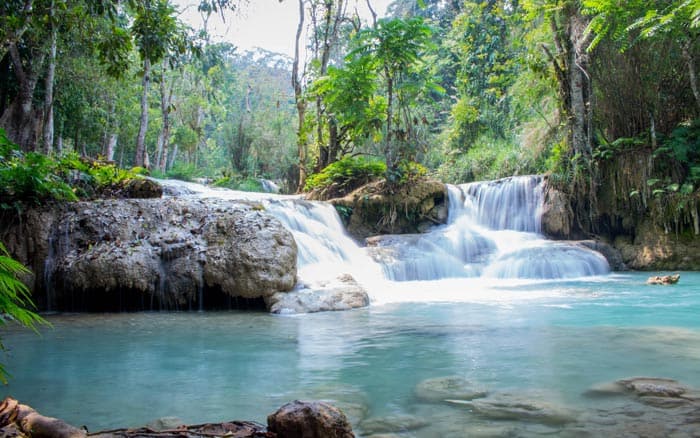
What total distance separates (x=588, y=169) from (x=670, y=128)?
2233 mm

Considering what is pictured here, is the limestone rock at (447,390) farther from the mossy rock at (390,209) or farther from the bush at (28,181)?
the mossy rock at (390,209)

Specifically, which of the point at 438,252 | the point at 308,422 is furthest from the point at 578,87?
the point at 308,422

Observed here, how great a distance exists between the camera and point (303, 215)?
12.0 meters

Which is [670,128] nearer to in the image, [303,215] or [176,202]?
[303,215]

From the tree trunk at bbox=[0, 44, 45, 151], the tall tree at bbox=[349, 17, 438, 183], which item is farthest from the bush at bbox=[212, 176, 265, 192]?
the tall tree at bbox=[349, 17, 438, 183]

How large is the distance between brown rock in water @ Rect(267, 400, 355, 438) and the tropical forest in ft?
0.04

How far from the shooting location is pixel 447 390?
10.9ft

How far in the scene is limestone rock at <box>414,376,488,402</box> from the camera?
3.18 metres

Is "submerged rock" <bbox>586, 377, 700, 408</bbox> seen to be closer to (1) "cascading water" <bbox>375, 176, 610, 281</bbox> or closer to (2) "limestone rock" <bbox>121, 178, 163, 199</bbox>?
(1) "cascading water" <bbox>375, 176, 610, 281</bbox>

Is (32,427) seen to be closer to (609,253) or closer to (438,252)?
(438,252)

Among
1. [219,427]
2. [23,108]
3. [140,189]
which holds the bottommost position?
[219,427]

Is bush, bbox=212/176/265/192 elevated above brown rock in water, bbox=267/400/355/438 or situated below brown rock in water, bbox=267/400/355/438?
above

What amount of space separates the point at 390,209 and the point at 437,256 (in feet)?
9.47

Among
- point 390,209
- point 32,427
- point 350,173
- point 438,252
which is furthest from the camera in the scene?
point 350,173
